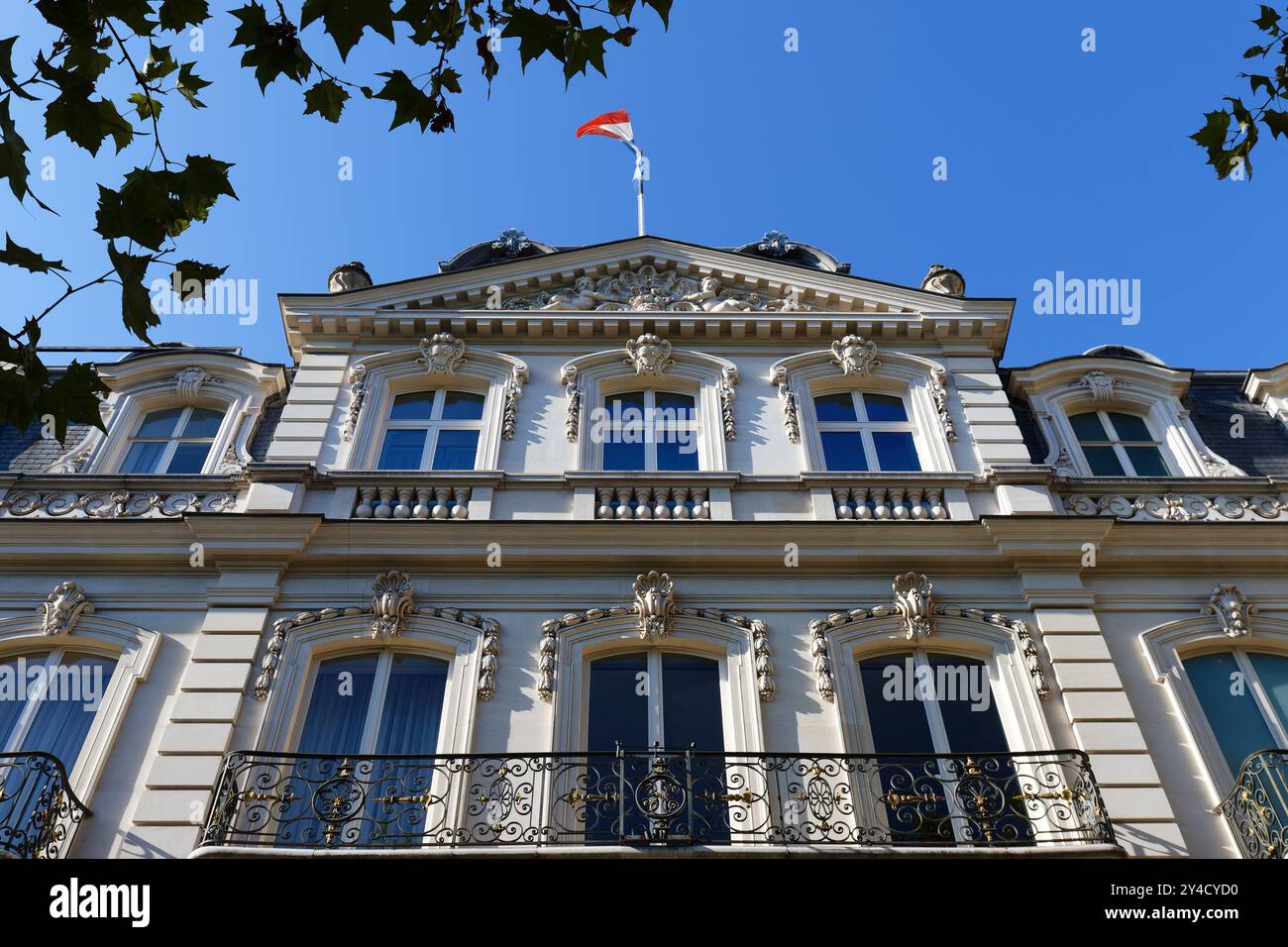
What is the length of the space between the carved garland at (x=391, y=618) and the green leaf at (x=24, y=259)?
5.91 meters

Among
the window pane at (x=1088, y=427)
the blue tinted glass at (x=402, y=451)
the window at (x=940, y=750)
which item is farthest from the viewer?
the window pane at (x=1088, y=427)

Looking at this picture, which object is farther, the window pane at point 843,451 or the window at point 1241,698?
the window pane at point 843,451

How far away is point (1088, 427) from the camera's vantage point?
47.5 feet

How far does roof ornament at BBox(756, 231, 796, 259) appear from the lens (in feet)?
54.4

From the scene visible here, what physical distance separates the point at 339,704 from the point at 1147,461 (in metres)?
10.4

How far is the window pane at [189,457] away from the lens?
1360 cm

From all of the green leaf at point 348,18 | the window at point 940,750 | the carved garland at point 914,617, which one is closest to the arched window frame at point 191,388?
the carved garland at point 914,617

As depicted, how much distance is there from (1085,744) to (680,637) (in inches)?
156

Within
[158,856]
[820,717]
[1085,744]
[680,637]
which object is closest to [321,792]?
[158,856]

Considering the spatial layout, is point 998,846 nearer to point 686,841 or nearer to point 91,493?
point 686,841

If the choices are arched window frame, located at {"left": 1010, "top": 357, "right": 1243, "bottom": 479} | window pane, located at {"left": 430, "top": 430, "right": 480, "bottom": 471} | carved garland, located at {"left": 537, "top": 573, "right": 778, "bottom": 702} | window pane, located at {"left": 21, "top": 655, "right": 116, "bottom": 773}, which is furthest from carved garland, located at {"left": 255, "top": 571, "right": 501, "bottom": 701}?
arched window frame, located at {"left": 1010, "top": 357, "right": 1243, "bottom": 479}

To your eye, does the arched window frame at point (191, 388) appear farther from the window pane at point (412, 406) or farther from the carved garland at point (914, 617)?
the carved garland at point (914, 617)

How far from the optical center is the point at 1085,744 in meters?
9.97

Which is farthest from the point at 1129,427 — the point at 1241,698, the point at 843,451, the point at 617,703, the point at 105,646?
the point at 105,646
